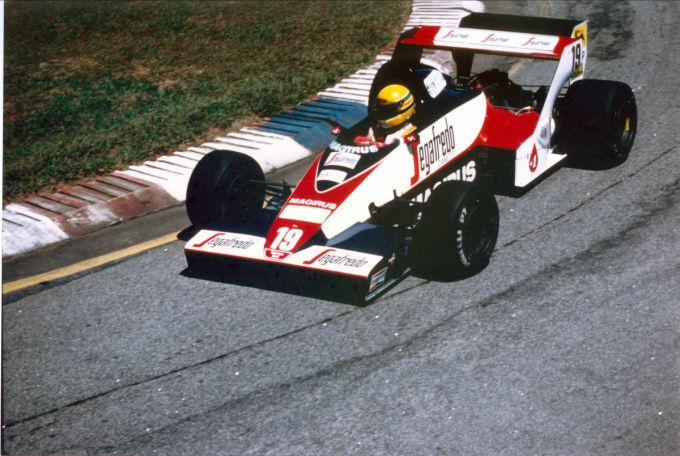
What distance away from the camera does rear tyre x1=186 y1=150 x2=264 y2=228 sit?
654cm

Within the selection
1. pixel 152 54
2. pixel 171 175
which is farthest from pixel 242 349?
pixel 152 54

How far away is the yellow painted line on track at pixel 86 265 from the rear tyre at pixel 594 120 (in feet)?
11.4

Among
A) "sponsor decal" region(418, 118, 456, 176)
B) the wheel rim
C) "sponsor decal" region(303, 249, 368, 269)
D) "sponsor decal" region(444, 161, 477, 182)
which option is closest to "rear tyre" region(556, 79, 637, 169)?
the wheel rim

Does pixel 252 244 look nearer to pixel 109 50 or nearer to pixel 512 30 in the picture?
pixel 512 30

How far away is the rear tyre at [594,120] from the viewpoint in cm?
752

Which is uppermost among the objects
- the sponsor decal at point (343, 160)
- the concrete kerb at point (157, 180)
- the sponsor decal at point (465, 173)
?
the sponsor decal at point (343, 160)

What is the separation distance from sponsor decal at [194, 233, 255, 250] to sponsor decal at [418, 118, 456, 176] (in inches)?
59.1

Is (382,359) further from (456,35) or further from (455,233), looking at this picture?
(456,35)

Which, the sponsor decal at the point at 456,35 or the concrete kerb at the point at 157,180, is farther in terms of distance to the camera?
the sponsor decal at the point at 456,35

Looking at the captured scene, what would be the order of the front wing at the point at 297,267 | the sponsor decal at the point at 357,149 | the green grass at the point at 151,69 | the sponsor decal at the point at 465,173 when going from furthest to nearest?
the green grass at the point at 151,69, the sponsor decal at the point at 465,173, the sponsor decal at the point at 357,149, the front wing at the point at 297,267

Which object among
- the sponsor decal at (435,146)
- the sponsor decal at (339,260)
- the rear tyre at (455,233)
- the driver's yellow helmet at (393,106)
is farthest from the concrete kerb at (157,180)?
the rear tyre at (455,233)

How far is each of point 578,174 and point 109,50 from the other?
6.88 m

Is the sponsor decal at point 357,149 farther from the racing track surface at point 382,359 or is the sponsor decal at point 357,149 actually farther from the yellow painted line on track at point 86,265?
the yellow painted line on track at point 86,265

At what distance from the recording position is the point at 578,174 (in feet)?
25.7
